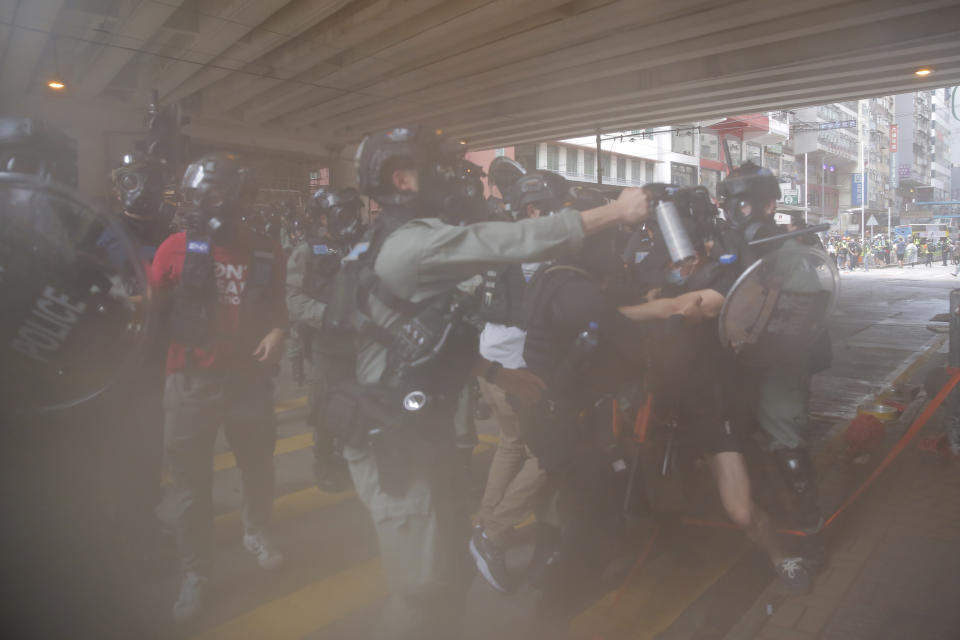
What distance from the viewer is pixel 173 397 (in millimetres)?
3086

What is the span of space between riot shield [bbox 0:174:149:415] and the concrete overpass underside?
7.67 m

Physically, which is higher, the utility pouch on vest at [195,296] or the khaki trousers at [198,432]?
the utility pouch on vest at [195,296]

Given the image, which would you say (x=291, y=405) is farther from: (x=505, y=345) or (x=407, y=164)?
(x=407, y=164)

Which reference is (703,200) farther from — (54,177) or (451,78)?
(451,78)

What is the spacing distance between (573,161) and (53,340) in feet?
109

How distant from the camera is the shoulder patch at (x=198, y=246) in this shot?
3018 mm

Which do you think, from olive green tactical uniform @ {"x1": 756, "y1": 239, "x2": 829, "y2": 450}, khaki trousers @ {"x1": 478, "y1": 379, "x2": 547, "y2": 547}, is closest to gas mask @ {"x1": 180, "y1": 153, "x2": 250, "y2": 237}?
khaki trousers @ {"x1": 478, "y1": 379, "x2": 547, "y2": 547}

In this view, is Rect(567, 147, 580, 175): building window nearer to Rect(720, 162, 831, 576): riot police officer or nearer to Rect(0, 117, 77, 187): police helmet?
Rect(720, 162, 831, 576): riot police officer

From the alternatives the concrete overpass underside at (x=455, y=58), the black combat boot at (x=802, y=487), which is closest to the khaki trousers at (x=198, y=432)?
the black combat boot at (x=802, y=487)

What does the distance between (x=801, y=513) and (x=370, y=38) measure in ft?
31.8

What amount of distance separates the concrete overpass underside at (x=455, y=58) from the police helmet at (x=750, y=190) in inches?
244

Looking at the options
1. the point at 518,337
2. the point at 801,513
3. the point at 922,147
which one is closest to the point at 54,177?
the point at 518,337

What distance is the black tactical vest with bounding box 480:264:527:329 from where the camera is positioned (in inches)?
139

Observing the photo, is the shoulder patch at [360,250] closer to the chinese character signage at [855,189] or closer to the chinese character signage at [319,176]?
the chinese character signage at [319,176]
